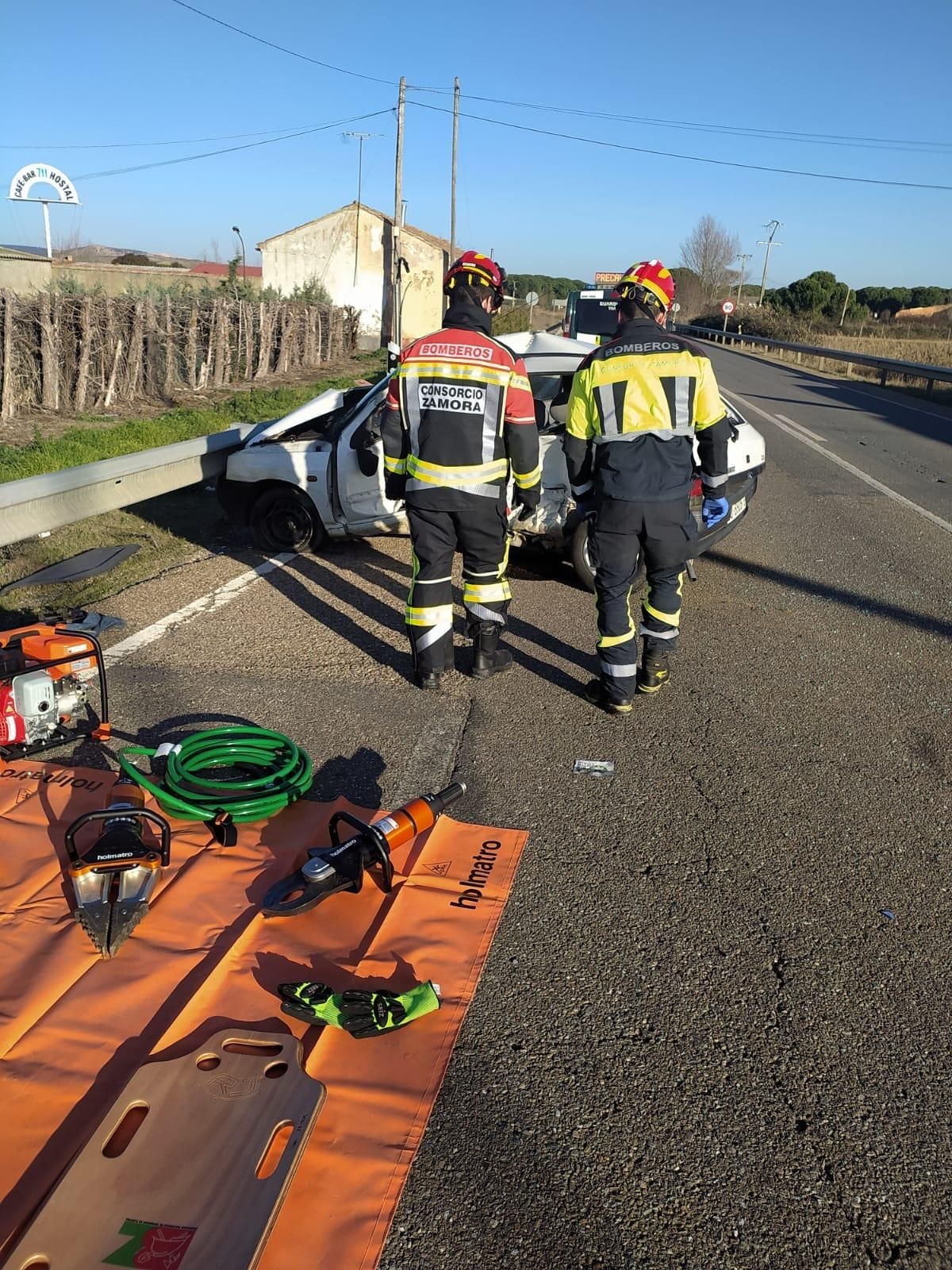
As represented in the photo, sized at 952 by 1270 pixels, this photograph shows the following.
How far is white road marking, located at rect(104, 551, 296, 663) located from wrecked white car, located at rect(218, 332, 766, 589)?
368 millimetres

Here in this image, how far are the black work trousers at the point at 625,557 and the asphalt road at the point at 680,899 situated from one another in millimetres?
311

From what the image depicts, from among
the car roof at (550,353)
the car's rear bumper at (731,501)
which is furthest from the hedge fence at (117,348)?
the car's rear bumper at (731,501)

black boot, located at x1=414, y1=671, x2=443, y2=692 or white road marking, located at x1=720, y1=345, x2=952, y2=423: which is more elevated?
white road marking, located at x1=720, y1=345, x2=952, y2=423

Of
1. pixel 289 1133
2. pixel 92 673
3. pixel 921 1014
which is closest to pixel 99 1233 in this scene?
pixel 289 1133

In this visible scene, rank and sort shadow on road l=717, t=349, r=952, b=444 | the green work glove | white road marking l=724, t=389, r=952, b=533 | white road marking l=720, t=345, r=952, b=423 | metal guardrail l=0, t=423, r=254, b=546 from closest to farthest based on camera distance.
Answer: the green work glove < metal guardrail l=0, t=423, r=254, b=546 < white road marking l=724, t=389, r=952, b=533 < shadow on road l=717, t=349, r=952, b=444 < white road marking l=720, t=345, r=952, b=423

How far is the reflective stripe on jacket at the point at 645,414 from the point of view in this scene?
171 inches

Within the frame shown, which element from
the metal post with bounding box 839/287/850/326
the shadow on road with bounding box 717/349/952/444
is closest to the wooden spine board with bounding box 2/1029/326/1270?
the shadow on road with bounding box 717/349/952/444

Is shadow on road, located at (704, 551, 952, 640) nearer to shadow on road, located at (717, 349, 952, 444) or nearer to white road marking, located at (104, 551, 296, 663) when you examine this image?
white road marking, located at (104, 551, 296, 663)

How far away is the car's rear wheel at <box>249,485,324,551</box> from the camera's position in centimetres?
722

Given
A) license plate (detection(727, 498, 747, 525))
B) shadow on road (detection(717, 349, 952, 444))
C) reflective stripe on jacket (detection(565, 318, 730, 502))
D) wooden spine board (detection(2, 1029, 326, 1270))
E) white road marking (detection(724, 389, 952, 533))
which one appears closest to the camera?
wooden spine board (detection(2, 1029, 326, 1270))

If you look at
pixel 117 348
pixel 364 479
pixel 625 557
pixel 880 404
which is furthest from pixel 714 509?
pixel 880 404

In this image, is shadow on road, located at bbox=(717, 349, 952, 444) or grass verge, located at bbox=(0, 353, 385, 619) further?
shadow on road, located at bbox=(717, 349, 952, 444)

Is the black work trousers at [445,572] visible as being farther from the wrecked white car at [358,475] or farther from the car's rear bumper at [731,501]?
the car's rear bumper at [731,501]

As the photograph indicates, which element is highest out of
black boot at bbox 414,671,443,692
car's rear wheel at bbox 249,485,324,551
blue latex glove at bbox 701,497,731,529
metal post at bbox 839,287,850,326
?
metal post at bbox 839,287,850,326
